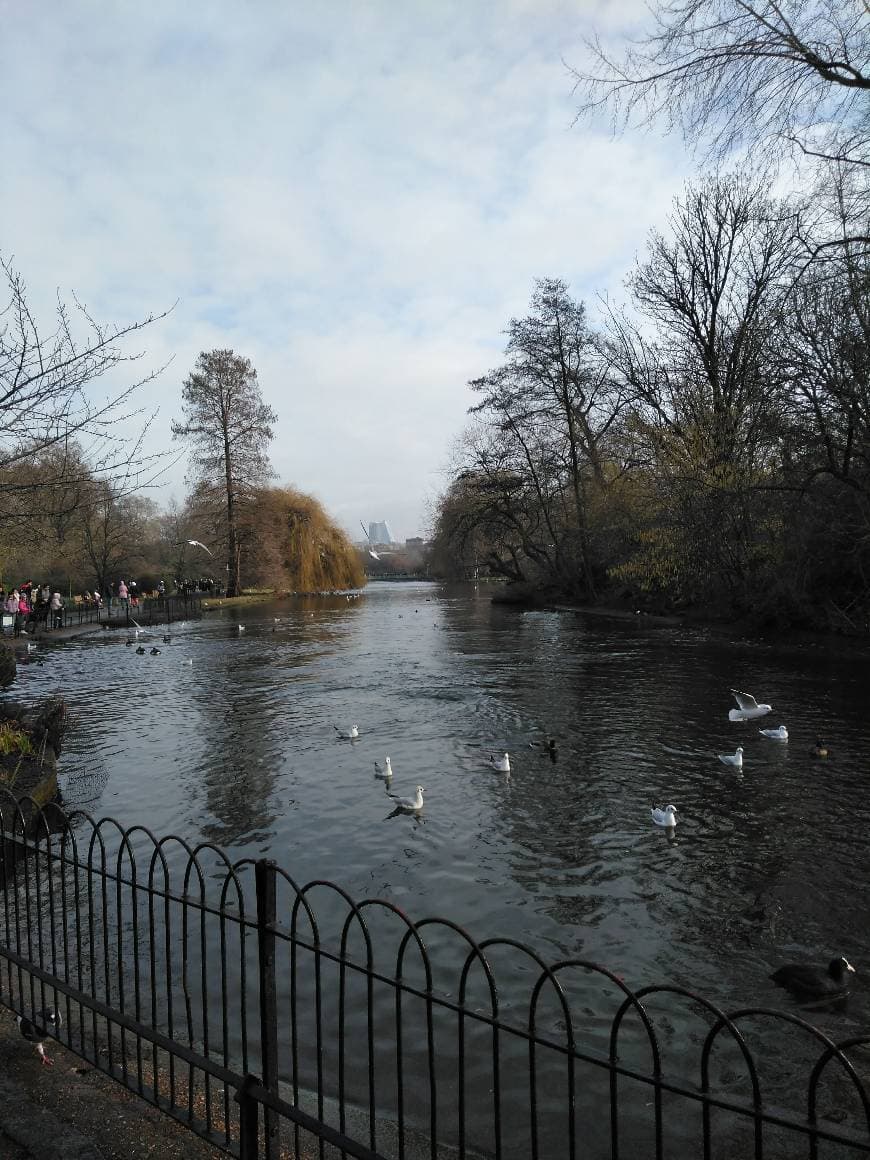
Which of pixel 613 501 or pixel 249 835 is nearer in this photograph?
pixel 249 835

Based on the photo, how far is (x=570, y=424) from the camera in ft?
122

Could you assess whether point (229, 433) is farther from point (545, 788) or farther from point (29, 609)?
point (545, 788)

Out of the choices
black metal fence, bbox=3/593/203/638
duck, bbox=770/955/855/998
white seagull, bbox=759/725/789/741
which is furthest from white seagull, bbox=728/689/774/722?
black metal fence, bbox=3/593/203/638

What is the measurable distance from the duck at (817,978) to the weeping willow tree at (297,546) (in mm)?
48324

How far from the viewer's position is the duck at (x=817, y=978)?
473 centimetres

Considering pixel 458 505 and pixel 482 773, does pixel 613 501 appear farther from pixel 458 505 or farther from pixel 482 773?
pixel 482 773

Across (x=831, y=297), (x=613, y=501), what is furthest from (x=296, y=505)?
(x=831, y=297)

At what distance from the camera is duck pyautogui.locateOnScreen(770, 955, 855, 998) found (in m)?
4.73

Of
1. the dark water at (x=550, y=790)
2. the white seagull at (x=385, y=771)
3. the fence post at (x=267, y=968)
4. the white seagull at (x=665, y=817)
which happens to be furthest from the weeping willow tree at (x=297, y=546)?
the fence post at (x=267, y=968)

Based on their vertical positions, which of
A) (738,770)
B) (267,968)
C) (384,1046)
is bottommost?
(384,1046)

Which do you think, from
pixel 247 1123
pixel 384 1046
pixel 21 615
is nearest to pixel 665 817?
pixel 384 1046

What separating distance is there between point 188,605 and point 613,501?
22748 mm

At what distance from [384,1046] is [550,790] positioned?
4.96 metres

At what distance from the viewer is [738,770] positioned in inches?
385
